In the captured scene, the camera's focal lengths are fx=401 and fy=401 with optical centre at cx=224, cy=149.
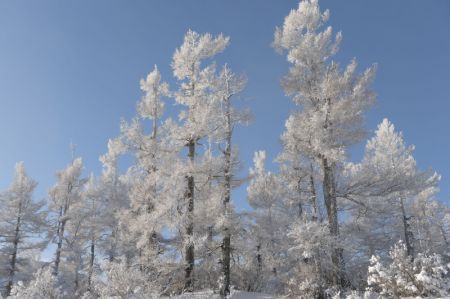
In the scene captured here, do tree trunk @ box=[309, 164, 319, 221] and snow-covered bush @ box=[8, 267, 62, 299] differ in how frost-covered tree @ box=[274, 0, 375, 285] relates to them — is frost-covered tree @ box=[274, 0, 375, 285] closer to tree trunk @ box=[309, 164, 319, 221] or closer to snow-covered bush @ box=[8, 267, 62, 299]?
tree trunk @ box=[309, 164, 319, 221]

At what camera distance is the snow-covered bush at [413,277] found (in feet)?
26.8

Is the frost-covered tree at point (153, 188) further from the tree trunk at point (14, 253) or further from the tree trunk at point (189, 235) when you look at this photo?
the tree trunk at point (14, 253)

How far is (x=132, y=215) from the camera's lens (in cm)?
1884

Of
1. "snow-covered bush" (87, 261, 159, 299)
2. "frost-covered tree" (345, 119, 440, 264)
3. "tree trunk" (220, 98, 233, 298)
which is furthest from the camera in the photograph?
"frost-covered tree" (345, 119, 440, 264)

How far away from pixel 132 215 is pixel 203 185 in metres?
5.04

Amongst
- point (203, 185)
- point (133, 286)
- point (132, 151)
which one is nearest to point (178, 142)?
point (203, 185)

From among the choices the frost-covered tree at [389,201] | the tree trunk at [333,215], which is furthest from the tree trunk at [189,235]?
the frost-covered tree at [389,201]

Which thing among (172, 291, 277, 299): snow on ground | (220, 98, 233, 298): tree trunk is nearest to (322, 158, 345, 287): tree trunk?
(172, 291, 277, 299): snow on ground

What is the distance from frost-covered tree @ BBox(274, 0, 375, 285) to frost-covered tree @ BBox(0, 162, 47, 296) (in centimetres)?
1807

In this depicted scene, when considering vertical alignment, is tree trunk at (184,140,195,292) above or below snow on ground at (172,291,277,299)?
above

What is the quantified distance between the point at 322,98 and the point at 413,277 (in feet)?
25.9

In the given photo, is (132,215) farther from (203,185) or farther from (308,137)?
(308,137)

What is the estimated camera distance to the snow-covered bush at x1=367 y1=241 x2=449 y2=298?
26.8ft

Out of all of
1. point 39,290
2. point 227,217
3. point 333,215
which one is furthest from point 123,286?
point 333,215
